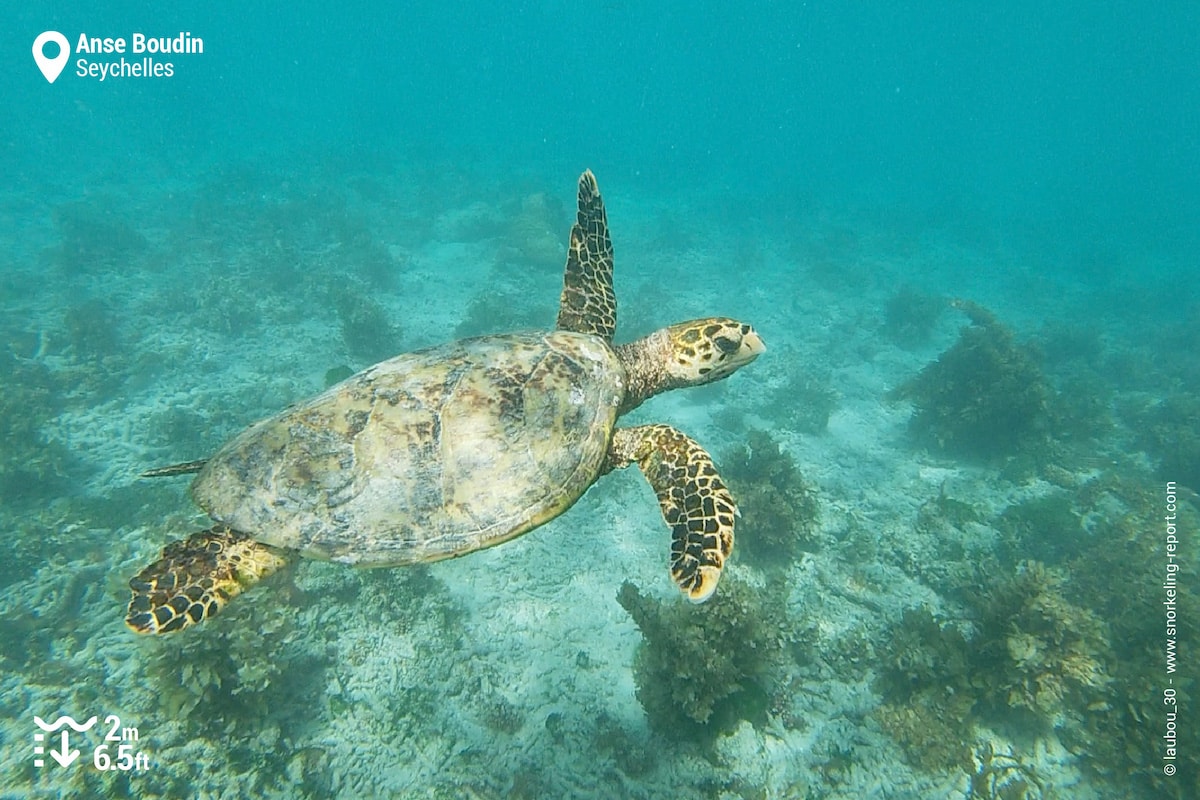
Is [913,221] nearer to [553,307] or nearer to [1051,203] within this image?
[1051,203]

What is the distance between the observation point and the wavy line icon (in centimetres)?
461

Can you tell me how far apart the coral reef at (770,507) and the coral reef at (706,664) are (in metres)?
1.61

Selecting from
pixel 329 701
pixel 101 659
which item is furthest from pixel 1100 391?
pixel 101 659

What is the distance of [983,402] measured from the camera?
35.4ft

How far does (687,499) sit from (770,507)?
372cm

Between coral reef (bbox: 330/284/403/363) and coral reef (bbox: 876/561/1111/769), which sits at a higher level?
coral reef (bbox: 330/284/403/363)

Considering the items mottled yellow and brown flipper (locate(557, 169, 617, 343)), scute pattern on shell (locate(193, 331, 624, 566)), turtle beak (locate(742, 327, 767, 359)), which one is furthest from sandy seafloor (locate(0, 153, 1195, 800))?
mottled yellow and brown flipper (locate(557, 169, 617, 343))

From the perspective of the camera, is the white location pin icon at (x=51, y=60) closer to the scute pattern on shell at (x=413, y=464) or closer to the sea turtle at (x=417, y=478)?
the sea turtle at (x=417, y=478)

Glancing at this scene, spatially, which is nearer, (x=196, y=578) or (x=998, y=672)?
(x=196, y=578)

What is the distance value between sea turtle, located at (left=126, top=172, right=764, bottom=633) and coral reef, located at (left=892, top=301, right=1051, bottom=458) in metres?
9.38

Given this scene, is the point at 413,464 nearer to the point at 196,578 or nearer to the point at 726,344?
the point at 196,578

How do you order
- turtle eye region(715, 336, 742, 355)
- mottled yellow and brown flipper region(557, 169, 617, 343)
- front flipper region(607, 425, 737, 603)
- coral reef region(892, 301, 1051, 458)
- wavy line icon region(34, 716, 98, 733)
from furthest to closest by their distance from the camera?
1. coral reef region(892, 301, 1051, 458)
2. mottled yellow and brown flipper region(557, 169, 617, 343)
3. turtle eye region(715, 336, 742, 355)
4. wavy line icon region(34, 716, 98, 733)
5. front flipper region(607, 425, 737, 603)

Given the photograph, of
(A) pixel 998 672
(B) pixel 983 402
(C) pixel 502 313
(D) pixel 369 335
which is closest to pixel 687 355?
(A) pixel 998 672

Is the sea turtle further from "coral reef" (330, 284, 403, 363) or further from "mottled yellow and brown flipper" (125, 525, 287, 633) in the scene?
"coral reef" (330, 284, 403, 363)
